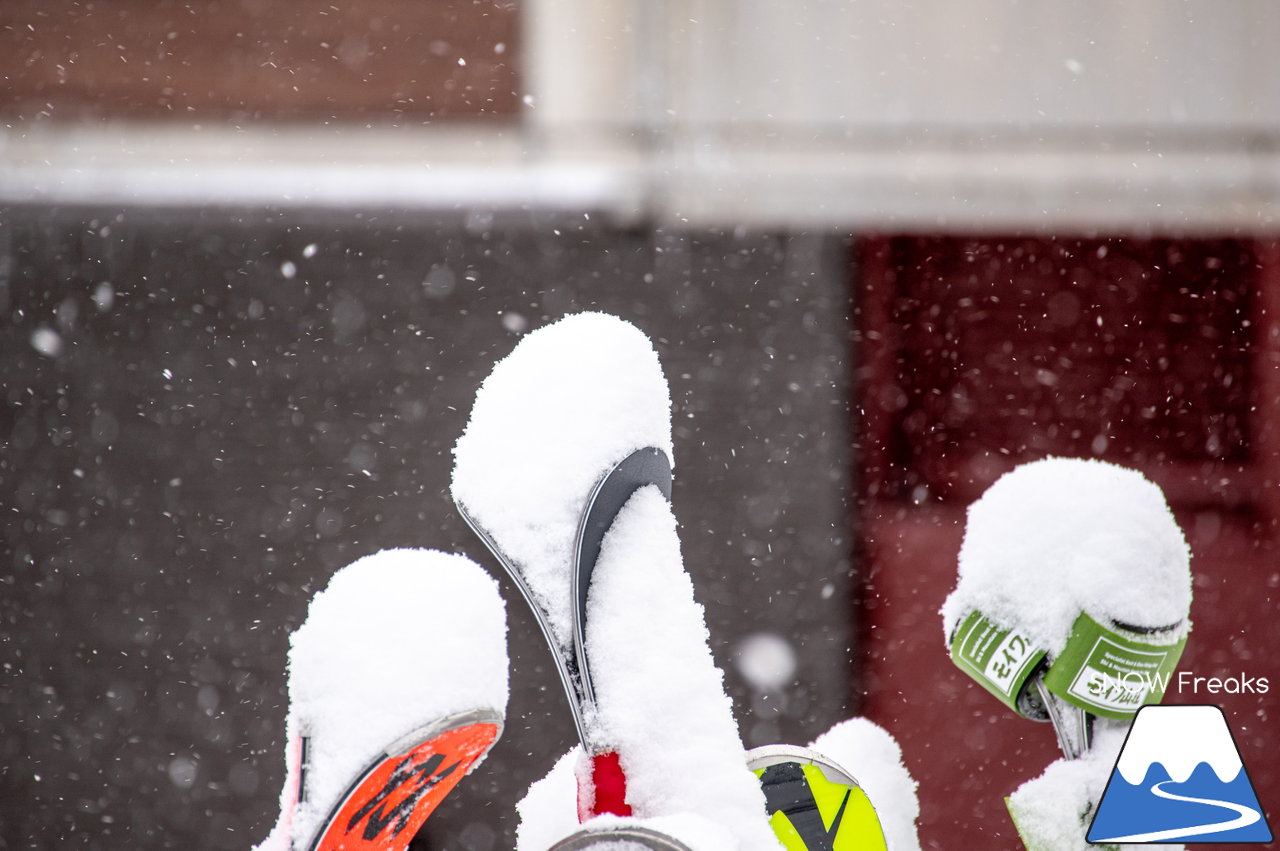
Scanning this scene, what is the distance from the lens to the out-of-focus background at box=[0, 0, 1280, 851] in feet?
3.15

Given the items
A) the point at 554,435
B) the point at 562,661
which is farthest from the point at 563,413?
the point at 562,661

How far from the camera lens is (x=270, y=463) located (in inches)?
38.9

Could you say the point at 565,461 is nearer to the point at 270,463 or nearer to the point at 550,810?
the point at 550,810

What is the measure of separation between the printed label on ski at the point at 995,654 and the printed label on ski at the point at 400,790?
282 mm

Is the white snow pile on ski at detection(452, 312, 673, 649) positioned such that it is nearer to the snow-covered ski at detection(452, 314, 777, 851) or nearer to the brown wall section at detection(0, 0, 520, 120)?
the snow-covered ski at detection(452, 314, 777, 851)

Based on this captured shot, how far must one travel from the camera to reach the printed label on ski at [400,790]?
0.37 metres

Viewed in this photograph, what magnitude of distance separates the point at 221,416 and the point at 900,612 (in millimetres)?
819

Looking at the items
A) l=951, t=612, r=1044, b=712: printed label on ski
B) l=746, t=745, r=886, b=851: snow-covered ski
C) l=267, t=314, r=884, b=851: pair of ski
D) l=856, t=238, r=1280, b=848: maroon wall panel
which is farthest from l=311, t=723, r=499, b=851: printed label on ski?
l=856, t=238, r=1280, b=848: maroon wall panel

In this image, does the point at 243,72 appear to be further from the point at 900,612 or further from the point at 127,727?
the point at 900,612

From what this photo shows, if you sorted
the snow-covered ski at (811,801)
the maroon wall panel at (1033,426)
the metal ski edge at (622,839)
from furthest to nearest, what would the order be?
the maroon wall panel at (1033,426), the snow-covered ski at (811,801), the metal ski edge at (622,839)

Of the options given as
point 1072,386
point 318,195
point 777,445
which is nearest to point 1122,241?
point 1072,386

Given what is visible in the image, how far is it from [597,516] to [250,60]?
0.85 metres

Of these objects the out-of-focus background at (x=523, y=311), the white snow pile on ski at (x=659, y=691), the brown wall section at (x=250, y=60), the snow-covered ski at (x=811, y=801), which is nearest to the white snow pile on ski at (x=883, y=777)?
the snow-covered ski at (x=811, y=801)

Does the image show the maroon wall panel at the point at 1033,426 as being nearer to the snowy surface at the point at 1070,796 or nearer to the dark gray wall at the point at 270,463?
the dark gray wall at the point at 270,463
